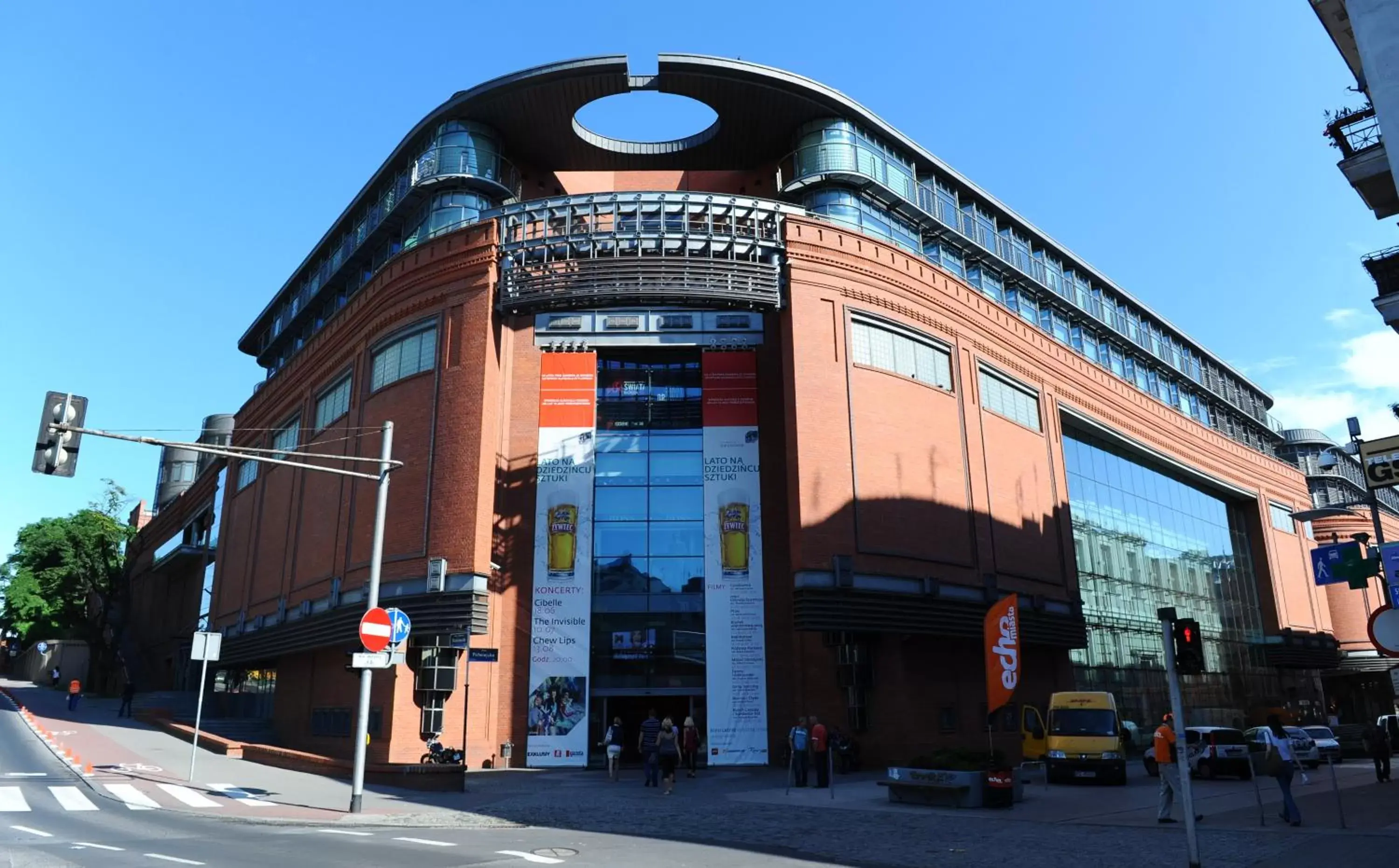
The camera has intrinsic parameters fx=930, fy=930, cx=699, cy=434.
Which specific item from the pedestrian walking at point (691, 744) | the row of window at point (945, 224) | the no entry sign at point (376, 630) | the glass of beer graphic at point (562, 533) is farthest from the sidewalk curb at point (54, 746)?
the row of window at point (945, 224)

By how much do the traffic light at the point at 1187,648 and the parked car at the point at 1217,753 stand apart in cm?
1515

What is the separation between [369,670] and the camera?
1733 centimetres

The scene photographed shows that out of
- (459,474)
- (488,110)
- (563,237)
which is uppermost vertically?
(488,110)

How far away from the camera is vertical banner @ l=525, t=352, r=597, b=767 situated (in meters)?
26.7

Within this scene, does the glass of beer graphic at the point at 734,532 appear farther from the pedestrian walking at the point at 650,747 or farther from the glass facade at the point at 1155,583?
the glass facade at the point at 1155,583

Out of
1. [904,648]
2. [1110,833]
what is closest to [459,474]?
[904,648]

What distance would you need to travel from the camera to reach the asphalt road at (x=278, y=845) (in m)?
11.1

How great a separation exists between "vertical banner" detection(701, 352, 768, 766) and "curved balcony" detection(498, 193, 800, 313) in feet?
8.21

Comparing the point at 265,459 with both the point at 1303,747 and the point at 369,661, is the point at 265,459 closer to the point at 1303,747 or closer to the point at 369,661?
the point at 369,661

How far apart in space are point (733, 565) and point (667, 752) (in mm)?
8121

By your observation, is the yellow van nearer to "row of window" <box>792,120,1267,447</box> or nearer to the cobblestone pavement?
the cobblestone pavement

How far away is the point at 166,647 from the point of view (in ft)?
195

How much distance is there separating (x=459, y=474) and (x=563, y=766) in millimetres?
9037

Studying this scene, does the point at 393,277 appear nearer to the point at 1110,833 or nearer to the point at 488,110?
the point at 488,110
